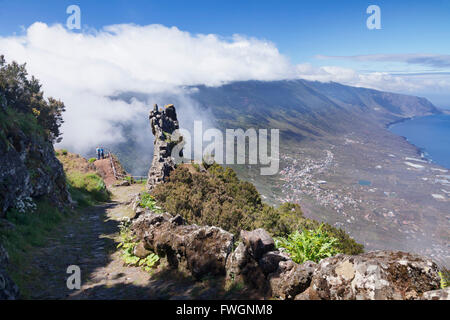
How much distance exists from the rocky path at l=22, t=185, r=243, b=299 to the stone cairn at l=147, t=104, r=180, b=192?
345 inches

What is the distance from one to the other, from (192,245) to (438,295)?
564 centimetres

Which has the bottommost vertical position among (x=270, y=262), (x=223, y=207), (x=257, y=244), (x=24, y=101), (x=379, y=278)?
(x=223, y=207)

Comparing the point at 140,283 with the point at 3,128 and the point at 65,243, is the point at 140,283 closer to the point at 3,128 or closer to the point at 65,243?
the point at 65,243

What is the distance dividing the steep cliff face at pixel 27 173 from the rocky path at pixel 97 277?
87.2 inches

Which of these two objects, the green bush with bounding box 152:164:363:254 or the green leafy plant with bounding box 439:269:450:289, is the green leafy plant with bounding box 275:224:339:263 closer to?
the green leafy plant with bounding box 439:269:450:289

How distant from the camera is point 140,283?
24.3ft

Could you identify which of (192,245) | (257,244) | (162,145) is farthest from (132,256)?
(162,145)

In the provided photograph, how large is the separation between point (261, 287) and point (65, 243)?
27.3 feet

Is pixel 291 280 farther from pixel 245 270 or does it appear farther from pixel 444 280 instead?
pixel 444 280

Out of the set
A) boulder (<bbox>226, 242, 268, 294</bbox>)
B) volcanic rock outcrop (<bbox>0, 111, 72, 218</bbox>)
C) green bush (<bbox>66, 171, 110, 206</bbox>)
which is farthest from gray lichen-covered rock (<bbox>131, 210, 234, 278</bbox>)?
green bush (<bbox>66, 171, 110, 206</bbox>)

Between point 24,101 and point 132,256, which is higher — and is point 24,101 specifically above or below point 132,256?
above

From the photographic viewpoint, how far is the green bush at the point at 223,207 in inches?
523

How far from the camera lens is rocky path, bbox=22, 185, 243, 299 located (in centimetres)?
662

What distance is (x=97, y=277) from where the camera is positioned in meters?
7.85
